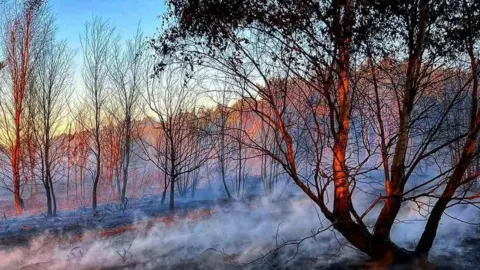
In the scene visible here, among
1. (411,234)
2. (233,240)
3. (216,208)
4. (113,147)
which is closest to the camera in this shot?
(411,234)

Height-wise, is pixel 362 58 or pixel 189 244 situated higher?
pixel 362 58

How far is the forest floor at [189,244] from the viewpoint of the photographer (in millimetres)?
6543

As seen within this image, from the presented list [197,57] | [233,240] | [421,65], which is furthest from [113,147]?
[421,65]

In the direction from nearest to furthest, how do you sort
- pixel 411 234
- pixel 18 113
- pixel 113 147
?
pixel 411 234 → pixel 18 113 → pixel 113 147

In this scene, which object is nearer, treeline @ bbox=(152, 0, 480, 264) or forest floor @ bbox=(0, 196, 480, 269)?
treeline @ bbox=(152, 0, 480, 264)

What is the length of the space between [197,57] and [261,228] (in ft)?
16.8

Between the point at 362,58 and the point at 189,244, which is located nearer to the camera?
the point at 362,58

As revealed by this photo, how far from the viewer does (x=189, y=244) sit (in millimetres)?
8086

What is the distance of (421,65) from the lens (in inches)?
216

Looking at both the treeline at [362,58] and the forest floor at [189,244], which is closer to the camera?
the treeline at [362,58]

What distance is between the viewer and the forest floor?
654 cm

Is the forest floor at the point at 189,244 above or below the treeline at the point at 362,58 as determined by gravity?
below

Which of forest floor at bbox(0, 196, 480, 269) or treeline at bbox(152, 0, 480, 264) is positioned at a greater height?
treeline at bbox(152, 0, 480, 264)

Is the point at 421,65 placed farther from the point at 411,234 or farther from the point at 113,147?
the point at 113,147
